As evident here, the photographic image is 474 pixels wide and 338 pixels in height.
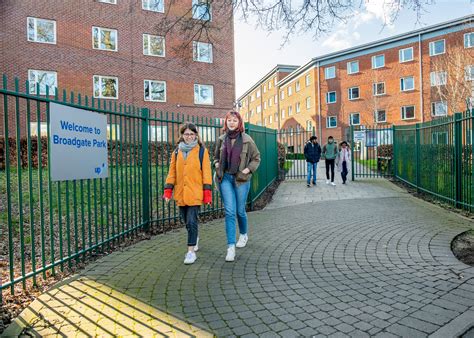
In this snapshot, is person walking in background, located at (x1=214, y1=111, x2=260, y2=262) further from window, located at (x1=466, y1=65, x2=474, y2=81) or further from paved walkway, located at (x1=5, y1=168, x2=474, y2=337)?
window, located at (x1=466, y1=65, x2=474, y2=81)

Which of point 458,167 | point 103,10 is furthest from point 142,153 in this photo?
point 103,10

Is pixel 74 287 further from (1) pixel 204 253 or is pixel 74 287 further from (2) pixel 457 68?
(2) pixel 457 68

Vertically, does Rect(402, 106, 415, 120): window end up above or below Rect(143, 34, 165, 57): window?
below

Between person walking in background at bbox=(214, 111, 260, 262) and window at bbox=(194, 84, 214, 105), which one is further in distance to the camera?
window at bbox=(194, 84, 214, 105)

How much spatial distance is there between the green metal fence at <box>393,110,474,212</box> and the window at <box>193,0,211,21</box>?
5308 millimetres

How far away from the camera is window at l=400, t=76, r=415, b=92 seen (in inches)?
1428

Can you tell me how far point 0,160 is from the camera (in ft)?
36.6

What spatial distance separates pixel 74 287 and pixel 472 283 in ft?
13.6

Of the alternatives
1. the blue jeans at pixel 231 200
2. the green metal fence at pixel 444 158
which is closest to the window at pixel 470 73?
the green metal fence at pixel 444 158

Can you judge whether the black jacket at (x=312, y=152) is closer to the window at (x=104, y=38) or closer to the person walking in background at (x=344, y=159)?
the person walking in background at (x=344, y=159)

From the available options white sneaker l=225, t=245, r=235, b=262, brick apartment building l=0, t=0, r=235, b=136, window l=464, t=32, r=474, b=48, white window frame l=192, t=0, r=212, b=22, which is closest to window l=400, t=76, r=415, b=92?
window l=464, t=32, r=474, b=48

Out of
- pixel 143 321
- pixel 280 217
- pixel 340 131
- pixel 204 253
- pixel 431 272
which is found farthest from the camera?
pixel 340 131

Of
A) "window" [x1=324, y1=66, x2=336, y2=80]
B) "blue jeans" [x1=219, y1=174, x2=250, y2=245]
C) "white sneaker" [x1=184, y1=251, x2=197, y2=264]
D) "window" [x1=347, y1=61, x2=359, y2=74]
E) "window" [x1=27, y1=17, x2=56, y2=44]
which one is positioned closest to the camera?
"white sneaker" [x1=184, y1=251, x2=197, y2=264]

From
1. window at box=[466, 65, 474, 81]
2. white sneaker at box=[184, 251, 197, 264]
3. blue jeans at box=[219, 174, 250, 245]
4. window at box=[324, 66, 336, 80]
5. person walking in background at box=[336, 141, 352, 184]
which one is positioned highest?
window at box=[324, 66, 336, 80]
